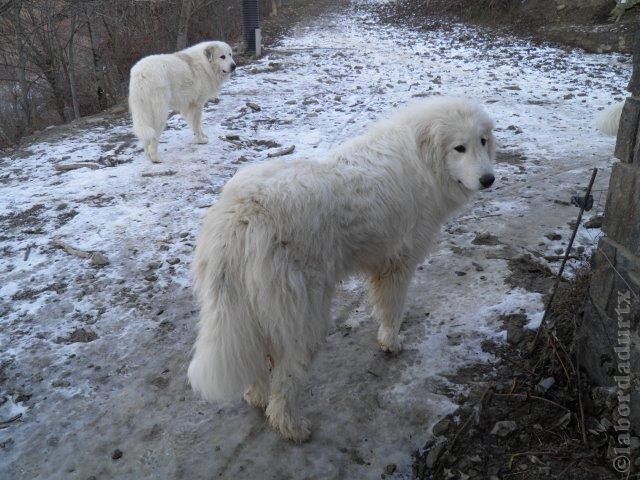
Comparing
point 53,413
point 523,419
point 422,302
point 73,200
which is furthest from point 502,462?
point 73,200

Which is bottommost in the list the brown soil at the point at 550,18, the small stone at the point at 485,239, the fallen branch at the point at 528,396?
the fallen branch at the point at 528,396

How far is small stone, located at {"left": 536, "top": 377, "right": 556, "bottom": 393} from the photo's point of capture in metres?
2.48

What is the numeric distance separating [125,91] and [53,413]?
11.2 metres

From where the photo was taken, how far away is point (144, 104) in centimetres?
620

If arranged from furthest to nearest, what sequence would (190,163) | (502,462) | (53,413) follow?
(190,163)
(53,413)
(502,462)

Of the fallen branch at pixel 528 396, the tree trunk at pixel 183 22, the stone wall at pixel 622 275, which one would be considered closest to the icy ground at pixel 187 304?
the fallen branch at pixel 528 396

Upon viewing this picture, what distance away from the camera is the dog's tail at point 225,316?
6.97ft

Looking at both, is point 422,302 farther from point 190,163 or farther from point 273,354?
point 190,163

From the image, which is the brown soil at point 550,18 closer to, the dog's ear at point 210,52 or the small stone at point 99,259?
the dog's ear at point 210,52

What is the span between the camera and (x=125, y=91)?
39.1ft

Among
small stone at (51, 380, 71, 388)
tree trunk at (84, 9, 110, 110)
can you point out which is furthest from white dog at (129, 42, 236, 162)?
tree trunk at (84, 9, 110, 110)

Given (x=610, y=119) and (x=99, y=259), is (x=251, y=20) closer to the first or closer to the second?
(x=99, y=259)

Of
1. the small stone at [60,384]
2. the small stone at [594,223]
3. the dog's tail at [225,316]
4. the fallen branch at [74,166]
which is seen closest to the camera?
the dog's tail at [225,316]

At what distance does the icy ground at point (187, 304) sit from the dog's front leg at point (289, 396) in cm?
9
